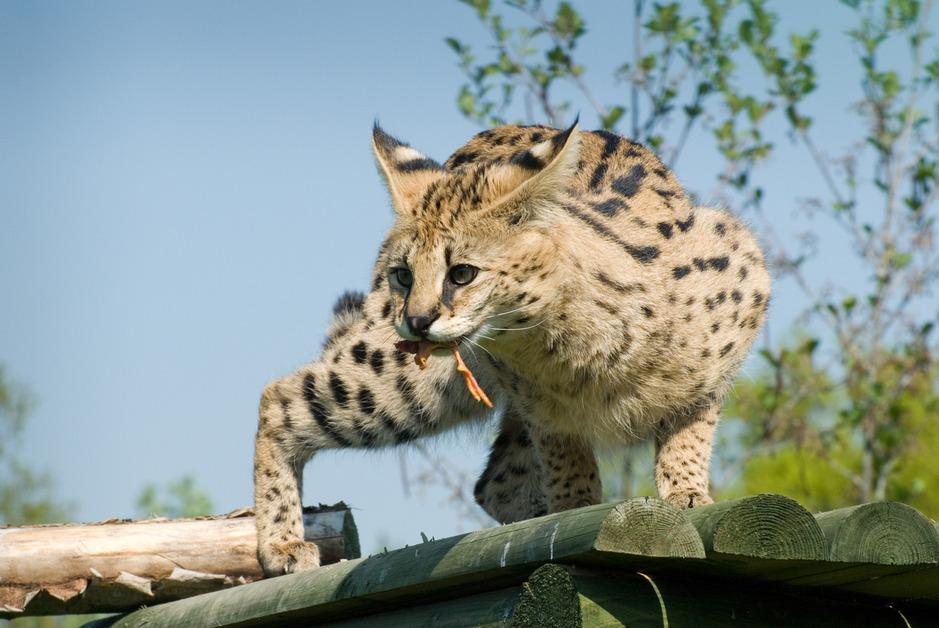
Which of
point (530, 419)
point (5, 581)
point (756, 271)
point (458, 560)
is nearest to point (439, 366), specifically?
point (530, 419)

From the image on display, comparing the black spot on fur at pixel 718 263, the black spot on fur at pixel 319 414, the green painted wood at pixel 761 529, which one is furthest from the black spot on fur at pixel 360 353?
the green painted wood at pixel 761 529

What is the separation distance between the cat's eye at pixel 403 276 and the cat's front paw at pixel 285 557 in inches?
54.4

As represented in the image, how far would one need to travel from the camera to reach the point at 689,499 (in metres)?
5.04

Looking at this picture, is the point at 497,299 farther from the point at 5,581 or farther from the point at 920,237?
the point at 920,237

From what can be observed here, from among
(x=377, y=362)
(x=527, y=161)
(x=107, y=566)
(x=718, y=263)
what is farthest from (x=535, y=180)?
(x=107, y=566)

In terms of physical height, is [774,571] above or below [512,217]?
below

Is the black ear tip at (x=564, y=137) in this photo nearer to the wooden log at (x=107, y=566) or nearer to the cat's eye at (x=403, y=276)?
the cat's eye at (x=403, y=276)

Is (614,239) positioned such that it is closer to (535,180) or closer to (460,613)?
(535,180)

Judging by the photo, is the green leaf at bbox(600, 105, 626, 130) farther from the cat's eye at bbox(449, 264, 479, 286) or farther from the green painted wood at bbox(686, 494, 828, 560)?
the green painted wood at bbox(686, 494, 828, 560)

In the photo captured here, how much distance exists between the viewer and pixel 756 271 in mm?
5668

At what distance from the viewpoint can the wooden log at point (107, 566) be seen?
524 centimetres

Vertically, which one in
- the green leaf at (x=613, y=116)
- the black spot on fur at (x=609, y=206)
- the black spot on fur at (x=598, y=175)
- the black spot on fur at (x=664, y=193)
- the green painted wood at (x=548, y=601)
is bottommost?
the green painted wood at (x=548, y=601)

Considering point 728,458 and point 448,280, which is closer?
point 448,280

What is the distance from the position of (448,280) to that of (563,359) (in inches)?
24.6
